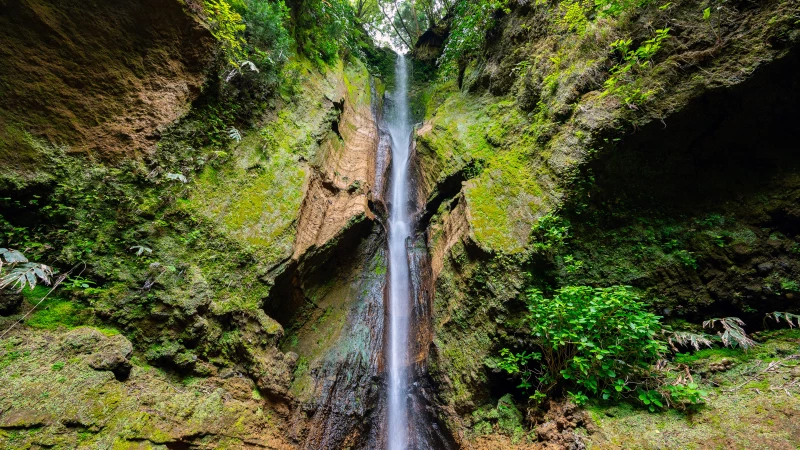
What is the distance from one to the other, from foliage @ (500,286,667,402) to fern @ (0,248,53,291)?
20.7 feet

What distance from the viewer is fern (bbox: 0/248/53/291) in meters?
3.29

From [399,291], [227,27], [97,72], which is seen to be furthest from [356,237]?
[97,72]

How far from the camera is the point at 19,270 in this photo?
340cm

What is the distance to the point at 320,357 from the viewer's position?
21.4 ft

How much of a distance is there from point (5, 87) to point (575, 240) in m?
8.49

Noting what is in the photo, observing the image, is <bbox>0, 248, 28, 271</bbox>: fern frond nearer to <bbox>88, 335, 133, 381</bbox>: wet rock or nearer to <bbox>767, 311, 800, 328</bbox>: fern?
<bbox>88, 335, 133, 381</bbox>: wet rock

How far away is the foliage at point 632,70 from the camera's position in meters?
5.05

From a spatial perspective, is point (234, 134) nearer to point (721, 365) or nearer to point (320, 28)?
point (320, 28)

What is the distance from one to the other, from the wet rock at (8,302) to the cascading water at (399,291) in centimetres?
620

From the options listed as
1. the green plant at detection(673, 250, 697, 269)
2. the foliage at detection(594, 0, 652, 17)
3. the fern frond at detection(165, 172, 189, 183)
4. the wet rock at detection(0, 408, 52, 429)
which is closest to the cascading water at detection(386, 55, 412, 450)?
the fern frond at detection(165, 172, 189, 183)

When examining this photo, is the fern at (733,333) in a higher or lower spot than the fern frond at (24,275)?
lower

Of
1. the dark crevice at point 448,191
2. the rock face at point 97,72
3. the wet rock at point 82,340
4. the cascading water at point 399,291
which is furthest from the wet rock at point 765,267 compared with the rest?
the rock face at point 97,72

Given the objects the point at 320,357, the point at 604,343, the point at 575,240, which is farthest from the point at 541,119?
the point at 320,357

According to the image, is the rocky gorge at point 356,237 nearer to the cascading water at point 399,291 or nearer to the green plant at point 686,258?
the green plant at point 686,258
